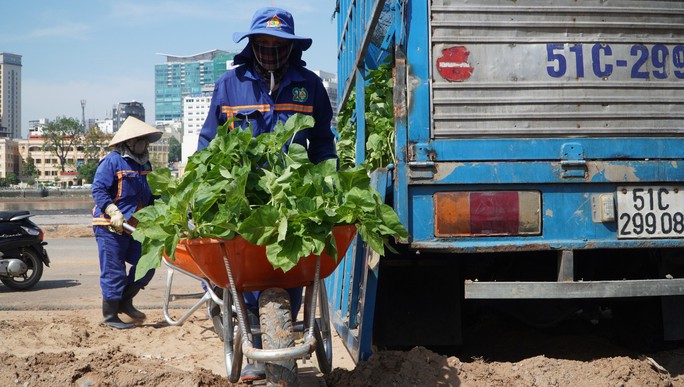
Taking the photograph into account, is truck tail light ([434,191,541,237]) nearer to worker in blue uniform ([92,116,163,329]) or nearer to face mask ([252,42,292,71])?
face mask ([252,42,292,71])

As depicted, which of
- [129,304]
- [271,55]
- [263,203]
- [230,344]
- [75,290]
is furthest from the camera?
[75,290]

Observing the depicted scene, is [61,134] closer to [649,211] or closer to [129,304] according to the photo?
[129,304]

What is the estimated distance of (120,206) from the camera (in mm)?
6910

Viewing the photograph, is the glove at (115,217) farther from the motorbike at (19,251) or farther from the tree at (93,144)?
the tree at (93,144)

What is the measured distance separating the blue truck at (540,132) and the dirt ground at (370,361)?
409 mm

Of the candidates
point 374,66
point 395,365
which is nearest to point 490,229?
point 395,365

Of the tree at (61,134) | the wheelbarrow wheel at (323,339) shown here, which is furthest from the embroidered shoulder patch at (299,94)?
the tree at (61,134)

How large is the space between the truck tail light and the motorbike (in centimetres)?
699

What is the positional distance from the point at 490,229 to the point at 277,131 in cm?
118

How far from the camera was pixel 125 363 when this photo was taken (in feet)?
15.2

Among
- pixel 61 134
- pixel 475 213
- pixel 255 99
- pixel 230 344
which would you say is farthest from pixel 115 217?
pixel 61 134

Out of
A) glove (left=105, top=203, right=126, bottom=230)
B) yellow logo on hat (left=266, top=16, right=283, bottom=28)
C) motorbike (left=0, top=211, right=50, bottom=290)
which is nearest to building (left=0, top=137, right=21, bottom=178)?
motorbike (left=0, top=211, right=50, bottom=290)

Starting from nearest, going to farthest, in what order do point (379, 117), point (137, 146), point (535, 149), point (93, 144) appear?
point (535, 149)
point (379, 117)
point (137, 146)
point (93, 144)

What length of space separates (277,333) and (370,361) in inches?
40.2
